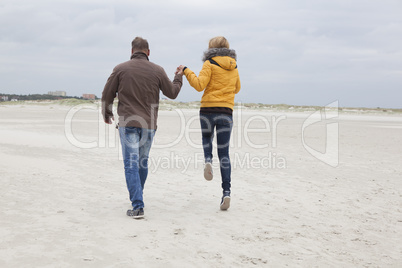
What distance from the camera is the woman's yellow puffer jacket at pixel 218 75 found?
4500mm

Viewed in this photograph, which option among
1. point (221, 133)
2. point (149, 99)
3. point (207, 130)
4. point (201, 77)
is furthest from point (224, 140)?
point (149, 99)

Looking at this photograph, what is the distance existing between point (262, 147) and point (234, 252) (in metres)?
8.87

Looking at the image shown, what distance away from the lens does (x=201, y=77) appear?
4.42 metres

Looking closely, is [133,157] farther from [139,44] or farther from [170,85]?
[139,44]

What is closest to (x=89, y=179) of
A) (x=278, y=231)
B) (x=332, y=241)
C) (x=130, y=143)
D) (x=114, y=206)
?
(x=114, y=206)

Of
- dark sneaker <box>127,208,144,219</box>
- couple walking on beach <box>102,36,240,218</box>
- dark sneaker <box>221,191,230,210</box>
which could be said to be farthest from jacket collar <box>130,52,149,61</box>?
dark sneaker <box>221,191,230,210</box>

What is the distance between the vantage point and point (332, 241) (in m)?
3.83

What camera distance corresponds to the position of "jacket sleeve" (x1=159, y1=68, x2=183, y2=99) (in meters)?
4.39

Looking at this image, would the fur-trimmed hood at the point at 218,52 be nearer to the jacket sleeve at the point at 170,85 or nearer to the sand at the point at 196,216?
the jacket sleeve at the point at 170,85

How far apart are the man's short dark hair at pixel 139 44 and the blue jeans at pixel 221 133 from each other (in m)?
1.09

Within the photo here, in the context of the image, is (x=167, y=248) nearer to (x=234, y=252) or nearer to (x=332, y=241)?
(x=234, y=252)

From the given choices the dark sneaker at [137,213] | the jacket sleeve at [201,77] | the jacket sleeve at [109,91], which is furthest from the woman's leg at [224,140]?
the jacket sleeve at [109,91]

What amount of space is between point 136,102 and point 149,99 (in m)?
0.17

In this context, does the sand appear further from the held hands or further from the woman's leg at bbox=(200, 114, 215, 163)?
the held hands
